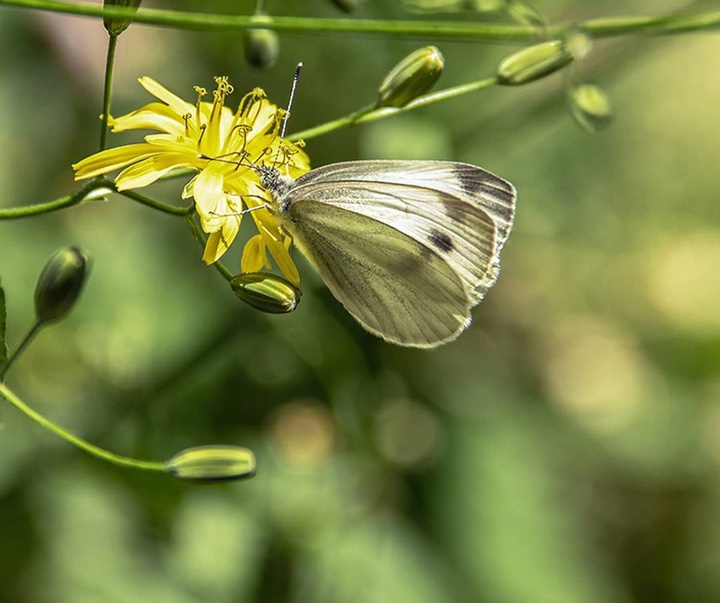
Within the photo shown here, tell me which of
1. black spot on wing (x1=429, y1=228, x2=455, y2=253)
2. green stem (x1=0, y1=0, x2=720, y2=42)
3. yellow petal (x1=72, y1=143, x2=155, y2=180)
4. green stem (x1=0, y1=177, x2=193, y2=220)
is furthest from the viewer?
black spot on wing (x1=429, y1=228, x2=455, y2=253)

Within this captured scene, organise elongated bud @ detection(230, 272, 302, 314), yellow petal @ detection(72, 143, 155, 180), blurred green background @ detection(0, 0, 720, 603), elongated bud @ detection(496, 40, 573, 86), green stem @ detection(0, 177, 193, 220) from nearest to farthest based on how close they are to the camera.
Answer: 1. green stem @ detection(0, 177, 193, 220)
2. yellow petal @ detection(72, 143, 155, 180)
3. elongated bud @ detection(230, 272, 302, 314)
4. elongated bud @ detection(496, 40, 573, 86)
5. blurred green background @ detection(0, 0, 720, 603)

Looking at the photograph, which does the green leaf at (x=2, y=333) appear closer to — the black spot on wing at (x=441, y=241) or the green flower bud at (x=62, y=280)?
the green flower bud at (x=62, y=280)

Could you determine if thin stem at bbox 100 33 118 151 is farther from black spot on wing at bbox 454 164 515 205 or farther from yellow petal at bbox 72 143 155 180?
black spot on wing at bbox 454 164 515 205

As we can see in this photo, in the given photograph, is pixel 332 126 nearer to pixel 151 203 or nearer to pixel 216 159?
pixel 216 159

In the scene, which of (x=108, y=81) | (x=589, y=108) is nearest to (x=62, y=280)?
(x=108, y=81)

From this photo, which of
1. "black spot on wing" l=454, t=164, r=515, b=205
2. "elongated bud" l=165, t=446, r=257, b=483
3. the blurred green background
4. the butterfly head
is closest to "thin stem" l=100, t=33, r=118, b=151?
the butterfly head

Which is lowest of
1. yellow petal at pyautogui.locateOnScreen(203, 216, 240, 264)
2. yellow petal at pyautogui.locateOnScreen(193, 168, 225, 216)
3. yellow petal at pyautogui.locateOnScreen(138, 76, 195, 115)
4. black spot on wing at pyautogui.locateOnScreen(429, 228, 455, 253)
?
black spot on wing at pyautogui.locateOnScreen(429, 228, 455, 253)
